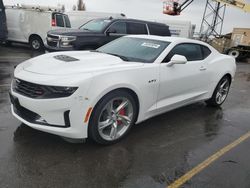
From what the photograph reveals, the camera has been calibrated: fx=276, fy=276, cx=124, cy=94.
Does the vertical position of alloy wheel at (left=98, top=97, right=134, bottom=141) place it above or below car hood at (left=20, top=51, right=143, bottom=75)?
below

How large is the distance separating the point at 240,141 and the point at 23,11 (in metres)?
13.0

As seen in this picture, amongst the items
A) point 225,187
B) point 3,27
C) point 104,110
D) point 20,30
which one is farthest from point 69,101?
point 20,30

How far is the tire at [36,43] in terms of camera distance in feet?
46.6

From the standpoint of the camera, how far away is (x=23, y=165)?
3.25 meters

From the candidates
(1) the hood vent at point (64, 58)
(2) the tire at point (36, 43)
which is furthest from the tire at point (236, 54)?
(1) the hood vent at point (64, 58)

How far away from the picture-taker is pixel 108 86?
3.56 m

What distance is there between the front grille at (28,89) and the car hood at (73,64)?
0.21 m

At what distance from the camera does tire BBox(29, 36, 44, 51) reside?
14.2 m

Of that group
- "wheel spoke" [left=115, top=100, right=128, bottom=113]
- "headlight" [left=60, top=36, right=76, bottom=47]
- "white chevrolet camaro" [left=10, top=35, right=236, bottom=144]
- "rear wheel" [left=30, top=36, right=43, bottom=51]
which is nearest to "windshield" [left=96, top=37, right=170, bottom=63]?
"white chevrolet camaro" [left=10, top=35, right=236, bottom=144]

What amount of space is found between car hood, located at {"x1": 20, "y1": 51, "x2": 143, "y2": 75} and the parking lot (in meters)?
0.99

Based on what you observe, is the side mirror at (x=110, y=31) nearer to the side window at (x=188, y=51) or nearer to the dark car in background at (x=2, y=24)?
the side window at (x=188, y=51)

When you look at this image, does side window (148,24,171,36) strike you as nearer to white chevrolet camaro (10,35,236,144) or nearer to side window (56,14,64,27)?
white chevrolet camaro (10,35,236,144)

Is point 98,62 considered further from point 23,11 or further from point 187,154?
point 23,11

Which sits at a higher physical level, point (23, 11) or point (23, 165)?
point (23, 11)
